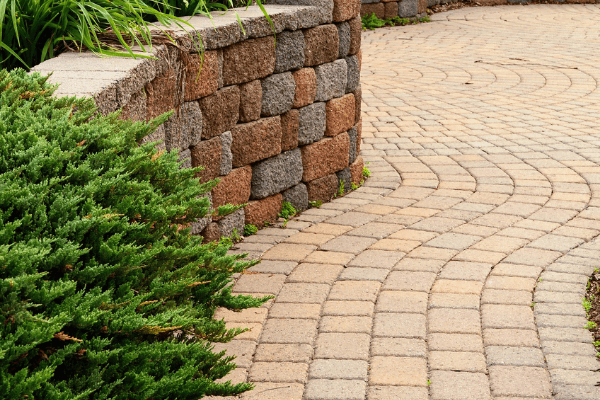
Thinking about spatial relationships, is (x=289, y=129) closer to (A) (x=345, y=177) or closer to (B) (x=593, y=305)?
(A) (x=345, y=177)

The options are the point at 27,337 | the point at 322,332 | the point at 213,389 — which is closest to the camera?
the point at 27,337

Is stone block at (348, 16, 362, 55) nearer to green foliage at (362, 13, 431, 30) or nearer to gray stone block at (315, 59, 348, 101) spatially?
gray stone block at (315, 59, 348, 101)

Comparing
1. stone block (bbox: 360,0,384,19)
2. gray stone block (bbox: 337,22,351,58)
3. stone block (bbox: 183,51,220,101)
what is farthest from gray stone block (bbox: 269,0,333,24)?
stone block (bbox: 360,0,384,19)

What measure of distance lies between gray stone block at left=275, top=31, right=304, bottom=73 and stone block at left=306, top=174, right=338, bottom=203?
2.64 feet

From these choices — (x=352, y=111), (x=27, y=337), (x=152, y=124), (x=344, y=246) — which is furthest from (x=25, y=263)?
(x=352, y=111)

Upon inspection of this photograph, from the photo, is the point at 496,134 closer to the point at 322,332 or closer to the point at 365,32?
the point at 322,332

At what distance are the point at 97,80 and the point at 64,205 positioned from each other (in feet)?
3.91

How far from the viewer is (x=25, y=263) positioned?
4.92 feet

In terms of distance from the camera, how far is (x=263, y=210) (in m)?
4.64

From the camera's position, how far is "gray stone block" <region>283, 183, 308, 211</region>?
15.9 ft

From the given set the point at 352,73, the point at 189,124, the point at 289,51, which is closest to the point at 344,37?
the point at 352,73

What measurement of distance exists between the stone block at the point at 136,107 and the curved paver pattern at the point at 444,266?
1001 mm

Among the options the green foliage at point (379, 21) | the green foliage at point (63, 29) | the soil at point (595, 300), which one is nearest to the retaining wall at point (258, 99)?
the green foliage at point (63, 29)

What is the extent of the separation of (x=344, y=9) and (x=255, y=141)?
1196mm
